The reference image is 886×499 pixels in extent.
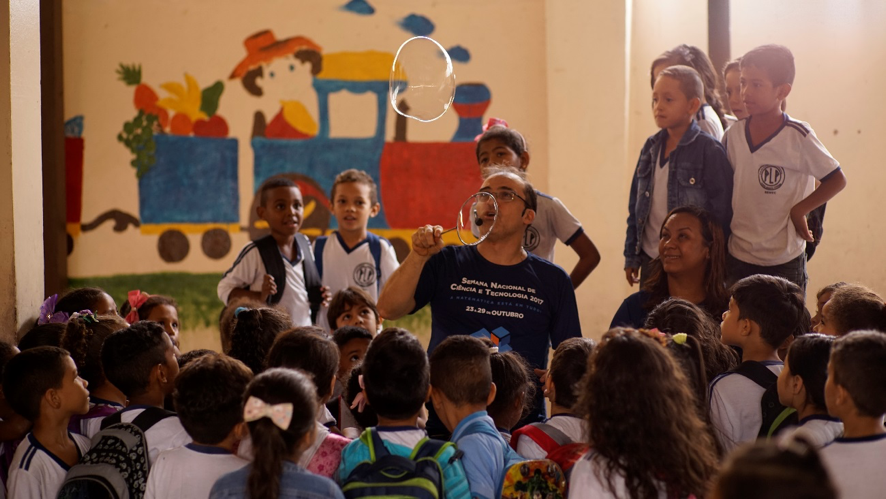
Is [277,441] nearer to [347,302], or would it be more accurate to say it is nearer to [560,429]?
[560,429]

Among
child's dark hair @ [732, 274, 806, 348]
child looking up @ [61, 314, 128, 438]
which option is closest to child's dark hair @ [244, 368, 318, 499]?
child looking up @ [61, 314, 128, 438]

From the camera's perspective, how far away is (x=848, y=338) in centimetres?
221

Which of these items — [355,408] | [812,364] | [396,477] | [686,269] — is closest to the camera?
[396,477]

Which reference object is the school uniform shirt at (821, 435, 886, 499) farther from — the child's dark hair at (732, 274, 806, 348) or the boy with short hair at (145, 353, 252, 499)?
the boy with short hair at (145, 353, 252, 499)

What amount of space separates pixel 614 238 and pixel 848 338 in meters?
3.72

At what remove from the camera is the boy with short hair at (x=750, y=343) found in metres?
2.69

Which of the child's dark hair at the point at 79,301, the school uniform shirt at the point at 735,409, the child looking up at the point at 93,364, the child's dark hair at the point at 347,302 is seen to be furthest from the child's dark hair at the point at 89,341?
the school uniform shirt at the point at 735,409

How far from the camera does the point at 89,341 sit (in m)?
3.21

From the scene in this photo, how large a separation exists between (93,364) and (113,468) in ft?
2.54

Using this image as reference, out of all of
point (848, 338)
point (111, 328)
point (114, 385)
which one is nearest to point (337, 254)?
point (111, 328)

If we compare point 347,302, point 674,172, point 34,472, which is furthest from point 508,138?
point 34,472

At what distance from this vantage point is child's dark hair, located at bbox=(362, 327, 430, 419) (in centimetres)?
237

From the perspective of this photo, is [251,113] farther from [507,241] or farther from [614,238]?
[507,241]

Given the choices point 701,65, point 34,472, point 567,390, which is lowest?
point 34,472
